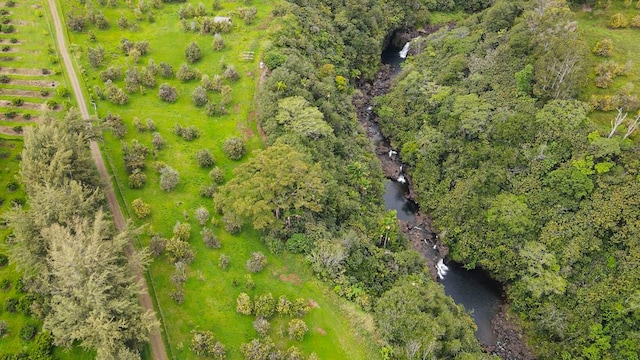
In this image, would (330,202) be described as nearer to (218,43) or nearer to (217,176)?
(217,176)

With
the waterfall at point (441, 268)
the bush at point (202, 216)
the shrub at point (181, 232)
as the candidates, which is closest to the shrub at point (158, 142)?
the bush at point (202, 216)

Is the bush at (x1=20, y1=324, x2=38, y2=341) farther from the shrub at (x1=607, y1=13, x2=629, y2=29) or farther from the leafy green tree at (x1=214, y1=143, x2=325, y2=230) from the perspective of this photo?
the shrub at (x1=607, y1=13, x2=629, y2=29)

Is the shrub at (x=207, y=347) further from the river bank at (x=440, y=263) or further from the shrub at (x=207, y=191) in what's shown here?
the river bank at (x=440, y=263)

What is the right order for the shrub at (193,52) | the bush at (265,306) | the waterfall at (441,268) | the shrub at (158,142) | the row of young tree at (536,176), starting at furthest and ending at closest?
the shrub at (193,52)
the waterfall at (441,268)
the shrub at (158,142)
the row of young tree at (536,176)
the bush at (265,306)

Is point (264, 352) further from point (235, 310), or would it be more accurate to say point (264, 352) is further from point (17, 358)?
point (17, 358)

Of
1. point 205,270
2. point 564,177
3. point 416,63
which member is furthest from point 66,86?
point 564,177
